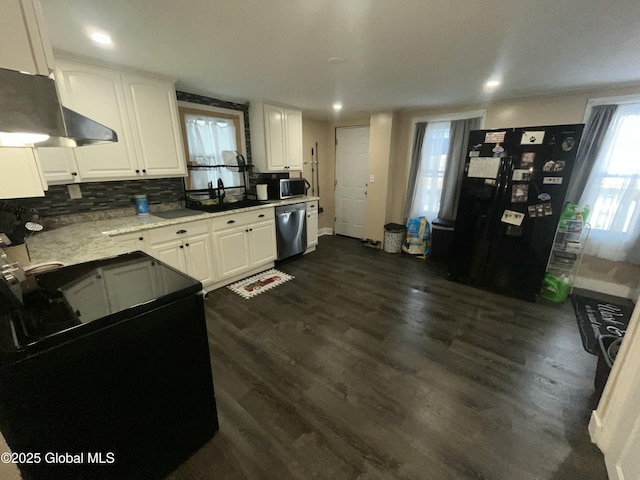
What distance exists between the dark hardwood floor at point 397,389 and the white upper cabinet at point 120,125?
1552mm

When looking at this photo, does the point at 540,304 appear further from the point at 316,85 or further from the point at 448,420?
the point at 316,85

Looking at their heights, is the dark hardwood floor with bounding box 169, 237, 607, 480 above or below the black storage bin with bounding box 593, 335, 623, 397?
below

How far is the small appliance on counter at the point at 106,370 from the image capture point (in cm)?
82

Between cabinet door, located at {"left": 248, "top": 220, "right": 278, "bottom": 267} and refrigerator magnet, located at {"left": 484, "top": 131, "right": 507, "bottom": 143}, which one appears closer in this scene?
refrigerator magnet, located at {"left": 484, "top": 131, "right": 507, "bottom": 143}

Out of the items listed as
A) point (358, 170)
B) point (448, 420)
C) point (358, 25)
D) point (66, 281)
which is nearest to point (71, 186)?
point (66, 281)

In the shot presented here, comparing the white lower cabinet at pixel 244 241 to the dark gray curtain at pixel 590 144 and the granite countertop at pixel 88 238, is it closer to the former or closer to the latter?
the granite countertop at pixel 88 238

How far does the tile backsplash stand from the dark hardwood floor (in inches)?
50.9

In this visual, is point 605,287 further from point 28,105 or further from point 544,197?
point 28,105

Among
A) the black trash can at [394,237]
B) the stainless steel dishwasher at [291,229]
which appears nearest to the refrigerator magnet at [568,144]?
the black trash can at [394,237]

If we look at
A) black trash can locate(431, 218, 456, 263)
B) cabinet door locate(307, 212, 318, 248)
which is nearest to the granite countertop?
cabinet door locate(307, 212, 318, 248)

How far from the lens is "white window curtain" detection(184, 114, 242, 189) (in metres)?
3.07

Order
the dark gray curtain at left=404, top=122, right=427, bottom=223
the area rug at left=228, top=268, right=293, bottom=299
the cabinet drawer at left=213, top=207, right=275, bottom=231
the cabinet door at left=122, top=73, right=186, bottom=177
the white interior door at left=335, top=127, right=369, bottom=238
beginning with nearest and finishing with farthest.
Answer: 1. the cabinet door at left=122, top=73, right=186, bottom=177
2. the cabinet drawer at left=213, top=207, right=275, bottom=231
3. the area rug at left=228, top=268, right=293, bottom=299
4. the dark gray curtain at left=404, top=122, right=427, bottom=223
5. the white interior door at left=335, top=127, right=369, bottom=238

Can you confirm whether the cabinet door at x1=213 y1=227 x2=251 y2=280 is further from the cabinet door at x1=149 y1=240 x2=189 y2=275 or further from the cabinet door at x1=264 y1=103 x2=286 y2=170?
the cabinet door at x1=264 y1=103 x2=286 y2=170

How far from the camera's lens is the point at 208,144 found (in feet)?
10.5
